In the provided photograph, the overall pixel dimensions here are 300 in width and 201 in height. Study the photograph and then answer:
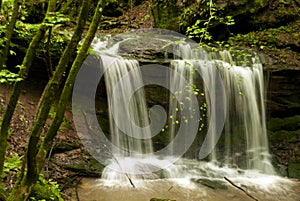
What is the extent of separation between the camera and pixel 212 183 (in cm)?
602

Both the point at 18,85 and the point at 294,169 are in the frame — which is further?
the point at 294,169

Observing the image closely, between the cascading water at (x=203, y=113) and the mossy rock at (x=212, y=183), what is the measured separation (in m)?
→ 0.44

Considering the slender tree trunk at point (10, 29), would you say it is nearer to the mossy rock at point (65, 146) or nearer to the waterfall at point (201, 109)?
the mossy rock at point (65, 146)

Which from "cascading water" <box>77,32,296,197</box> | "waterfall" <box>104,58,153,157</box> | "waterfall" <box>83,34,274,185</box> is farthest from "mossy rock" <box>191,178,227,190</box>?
"waterfall" <box>104,58,153,157</box>

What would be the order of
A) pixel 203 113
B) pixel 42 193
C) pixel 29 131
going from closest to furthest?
pixel 42 193, pixel 29 131, pixel 203 113

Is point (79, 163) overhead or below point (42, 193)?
below

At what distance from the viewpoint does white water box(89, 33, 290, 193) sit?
6.75m

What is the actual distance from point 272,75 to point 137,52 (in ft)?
11.8

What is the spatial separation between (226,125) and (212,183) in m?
2.15

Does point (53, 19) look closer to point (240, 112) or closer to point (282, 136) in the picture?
point (240, 112)

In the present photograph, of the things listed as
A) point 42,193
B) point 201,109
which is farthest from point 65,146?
point 201,109

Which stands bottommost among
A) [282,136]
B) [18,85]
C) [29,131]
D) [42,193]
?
[282,136]

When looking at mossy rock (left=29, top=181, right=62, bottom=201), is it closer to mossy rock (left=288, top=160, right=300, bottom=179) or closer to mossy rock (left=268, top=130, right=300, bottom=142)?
mossy rock (left=288, top=160, right=300, bottom=179)

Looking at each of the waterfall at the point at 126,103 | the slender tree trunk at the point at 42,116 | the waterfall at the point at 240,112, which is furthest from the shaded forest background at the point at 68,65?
the waterfall at the point at 126,103
